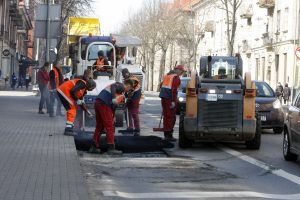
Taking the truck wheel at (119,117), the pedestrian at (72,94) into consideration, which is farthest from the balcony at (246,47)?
the pedestrian at (72,94)

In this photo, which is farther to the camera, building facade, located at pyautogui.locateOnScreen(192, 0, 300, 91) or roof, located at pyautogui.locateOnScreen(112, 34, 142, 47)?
building facade, located at pyautogui.locateOnScreen(192, 0, 300, 91)

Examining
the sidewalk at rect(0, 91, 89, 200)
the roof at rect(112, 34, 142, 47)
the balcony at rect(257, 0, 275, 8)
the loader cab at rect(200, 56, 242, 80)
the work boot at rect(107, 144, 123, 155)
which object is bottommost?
the work boot at rect(107, 144, 123, 155)

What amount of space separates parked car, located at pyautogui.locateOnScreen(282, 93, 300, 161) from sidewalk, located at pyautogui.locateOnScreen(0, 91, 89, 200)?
4130 millimetres

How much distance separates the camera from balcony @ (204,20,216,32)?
7369cm

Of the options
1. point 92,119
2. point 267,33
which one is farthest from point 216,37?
point 92,119

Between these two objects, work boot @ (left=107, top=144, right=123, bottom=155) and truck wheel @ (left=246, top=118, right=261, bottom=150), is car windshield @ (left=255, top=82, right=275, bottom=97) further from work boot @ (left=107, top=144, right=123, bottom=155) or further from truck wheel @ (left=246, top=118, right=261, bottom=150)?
work boot @ (left=107, top=144, right=123, bottom=155)

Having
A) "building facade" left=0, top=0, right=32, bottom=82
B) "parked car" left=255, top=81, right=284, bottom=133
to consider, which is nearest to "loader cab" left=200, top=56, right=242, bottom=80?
"parked car" left=255, top=81, right=284, bottom=133

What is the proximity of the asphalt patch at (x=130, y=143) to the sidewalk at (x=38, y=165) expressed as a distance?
47 centimetres

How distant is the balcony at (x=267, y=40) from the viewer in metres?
53.9

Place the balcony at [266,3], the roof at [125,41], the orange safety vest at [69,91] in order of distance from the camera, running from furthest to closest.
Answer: the balcony at [266,3], the roof at [125,41], the orange safety vest at [69,91]

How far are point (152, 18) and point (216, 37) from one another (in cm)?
1062

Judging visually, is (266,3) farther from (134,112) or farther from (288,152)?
(288,152)

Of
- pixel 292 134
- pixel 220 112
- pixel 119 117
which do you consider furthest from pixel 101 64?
pixel 292 134

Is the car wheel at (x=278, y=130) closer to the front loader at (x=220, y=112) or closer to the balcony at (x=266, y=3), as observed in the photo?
the front loader at (x=220, y=112)
